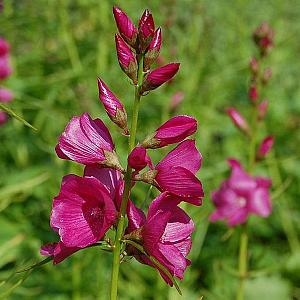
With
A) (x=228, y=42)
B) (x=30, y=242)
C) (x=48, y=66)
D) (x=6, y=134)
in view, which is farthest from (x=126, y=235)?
(x=228, y=42)

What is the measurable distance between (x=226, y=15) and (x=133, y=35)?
3.73 meters

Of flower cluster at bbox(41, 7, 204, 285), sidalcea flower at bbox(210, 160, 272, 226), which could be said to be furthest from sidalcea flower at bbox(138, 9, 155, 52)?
sidalcea flower at bbox(210, 160, 272, 226)

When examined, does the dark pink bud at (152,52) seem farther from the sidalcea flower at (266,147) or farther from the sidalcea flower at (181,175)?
the sidalcea flower at (266,147)

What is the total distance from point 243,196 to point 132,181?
153 centimetres

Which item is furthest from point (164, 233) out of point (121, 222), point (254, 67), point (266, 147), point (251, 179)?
point (251, 179)

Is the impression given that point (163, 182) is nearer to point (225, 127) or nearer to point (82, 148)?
point (82, 148)

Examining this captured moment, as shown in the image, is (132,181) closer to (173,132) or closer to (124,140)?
(173,132)

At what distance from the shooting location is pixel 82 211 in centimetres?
90

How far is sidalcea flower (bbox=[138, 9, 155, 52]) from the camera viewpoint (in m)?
0.85

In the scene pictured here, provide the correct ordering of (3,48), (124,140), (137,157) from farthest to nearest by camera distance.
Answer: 1. (124,140)
2. (3,48)
3. (137,157)

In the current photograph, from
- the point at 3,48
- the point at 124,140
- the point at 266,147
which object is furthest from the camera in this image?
the point at 124,140

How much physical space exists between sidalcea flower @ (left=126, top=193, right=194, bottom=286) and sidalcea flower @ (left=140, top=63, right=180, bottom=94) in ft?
0.44

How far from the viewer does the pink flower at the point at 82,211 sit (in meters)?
0.86

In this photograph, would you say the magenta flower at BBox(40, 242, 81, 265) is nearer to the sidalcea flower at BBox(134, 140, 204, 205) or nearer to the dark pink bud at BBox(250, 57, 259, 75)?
the sidalcea flower at BBox(134, 140, 204, 205)
